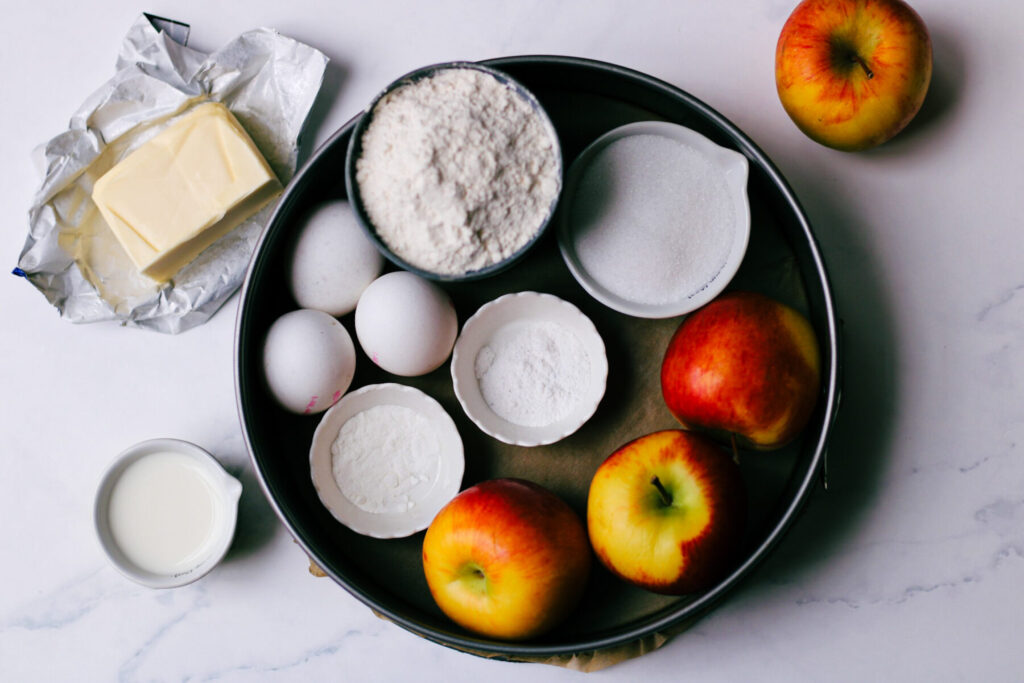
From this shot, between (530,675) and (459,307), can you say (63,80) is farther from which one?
(530,675)

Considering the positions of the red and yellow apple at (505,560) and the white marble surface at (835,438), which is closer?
the red and yellow apple at (505,560)

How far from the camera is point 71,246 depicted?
2.91 ft

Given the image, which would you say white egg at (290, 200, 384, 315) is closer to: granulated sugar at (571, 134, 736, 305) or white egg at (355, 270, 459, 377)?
white egg at (355, 270, 459, 377)

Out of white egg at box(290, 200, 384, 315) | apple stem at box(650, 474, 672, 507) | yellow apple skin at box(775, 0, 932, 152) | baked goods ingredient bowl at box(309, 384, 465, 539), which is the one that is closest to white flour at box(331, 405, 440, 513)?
baked goods ingredient bowl at box(309, 384, 465, 539)

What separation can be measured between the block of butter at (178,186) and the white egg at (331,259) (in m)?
0.09

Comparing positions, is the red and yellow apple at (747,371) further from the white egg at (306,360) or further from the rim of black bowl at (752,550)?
the white egg at (306,360)

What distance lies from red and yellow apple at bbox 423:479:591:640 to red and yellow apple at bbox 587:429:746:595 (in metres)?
0.04

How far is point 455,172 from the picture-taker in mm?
726

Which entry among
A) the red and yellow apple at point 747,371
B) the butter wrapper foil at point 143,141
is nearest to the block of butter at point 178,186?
the butter wrapper foil at point 143,141

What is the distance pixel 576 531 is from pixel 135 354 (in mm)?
559

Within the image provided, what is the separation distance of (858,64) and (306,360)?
2.14 ft

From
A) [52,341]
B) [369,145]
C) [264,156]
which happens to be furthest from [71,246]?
[369,145]

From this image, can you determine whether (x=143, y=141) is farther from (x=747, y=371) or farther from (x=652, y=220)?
(x=747, y=371)

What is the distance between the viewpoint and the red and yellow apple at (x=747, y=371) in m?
0.73
